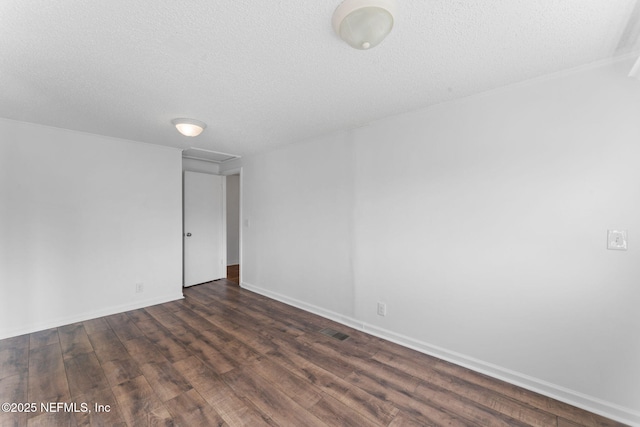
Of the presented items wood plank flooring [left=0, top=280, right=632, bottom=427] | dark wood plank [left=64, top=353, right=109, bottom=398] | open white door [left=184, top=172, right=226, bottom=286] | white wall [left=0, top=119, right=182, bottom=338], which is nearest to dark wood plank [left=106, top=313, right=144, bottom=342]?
wood plank flooring [left=0, top=280, right=632, bottom=427]

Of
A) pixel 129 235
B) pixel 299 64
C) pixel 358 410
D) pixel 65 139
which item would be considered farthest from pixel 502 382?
pixel 65 139

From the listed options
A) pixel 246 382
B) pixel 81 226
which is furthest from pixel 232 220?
pixel 246 382

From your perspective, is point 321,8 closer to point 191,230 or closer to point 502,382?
point 502,382

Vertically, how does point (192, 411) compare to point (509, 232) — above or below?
below

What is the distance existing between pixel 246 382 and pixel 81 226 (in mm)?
2940

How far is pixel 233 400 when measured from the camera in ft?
6.20

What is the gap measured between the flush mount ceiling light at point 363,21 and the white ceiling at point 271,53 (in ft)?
0.23

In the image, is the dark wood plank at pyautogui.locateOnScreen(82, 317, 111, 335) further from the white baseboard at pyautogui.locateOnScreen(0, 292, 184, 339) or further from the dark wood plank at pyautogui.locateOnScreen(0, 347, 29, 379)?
the dark wood plank at pyautogui.locateOnScreen(0, 347, 29, 379)

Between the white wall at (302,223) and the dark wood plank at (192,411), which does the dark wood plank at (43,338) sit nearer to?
the dark wood plank at (192,411)

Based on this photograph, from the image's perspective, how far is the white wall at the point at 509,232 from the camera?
5.61 ft

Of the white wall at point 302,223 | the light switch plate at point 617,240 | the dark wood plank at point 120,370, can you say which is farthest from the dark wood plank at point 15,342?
the light switch plate at point 617,240

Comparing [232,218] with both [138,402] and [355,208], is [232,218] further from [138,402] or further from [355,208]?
[138,402]

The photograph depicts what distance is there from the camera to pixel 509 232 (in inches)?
81.7

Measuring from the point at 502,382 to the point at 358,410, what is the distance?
48.0 inches
